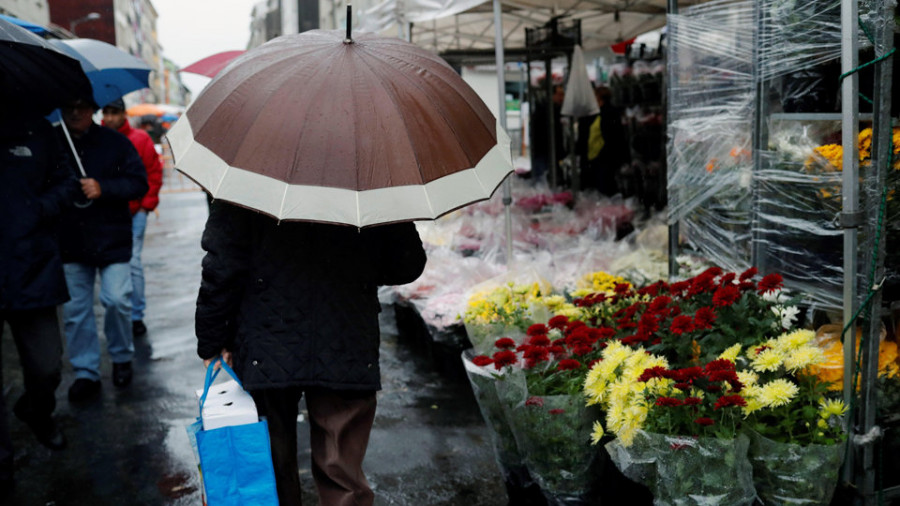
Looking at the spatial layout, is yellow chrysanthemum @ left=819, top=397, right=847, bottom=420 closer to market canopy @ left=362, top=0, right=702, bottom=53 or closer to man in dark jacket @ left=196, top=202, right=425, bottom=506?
man in dark jacket @ left=196, top=202, right=425, bottom=506

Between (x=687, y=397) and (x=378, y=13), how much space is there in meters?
6.56

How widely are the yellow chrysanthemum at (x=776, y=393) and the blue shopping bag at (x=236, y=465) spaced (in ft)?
5.27

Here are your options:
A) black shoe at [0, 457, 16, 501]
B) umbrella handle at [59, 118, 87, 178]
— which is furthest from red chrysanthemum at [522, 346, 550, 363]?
umbrella handle at [59, 118, 87, 178]

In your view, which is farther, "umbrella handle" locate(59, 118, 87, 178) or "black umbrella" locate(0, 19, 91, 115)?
"umbrella handle" locate(59, 118, 87, 178)

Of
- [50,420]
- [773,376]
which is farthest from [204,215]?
[773,376]

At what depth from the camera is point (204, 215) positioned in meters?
17.5

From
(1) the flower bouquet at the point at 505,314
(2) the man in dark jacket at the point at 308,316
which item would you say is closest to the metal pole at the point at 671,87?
(1) the flower bouquet at the point at 505,314

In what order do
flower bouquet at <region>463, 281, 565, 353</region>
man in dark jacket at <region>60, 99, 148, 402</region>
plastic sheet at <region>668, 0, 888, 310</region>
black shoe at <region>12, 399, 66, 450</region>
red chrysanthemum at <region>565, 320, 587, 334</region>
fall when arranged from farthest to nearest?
man in dark jacket at <region>60, 99, 148, 402</region> → black shoe at <region>12, 399, 66, 450</region> → flower bouquet at <region>463, 281, 565, 353</region> → plastic sheet at <region>668, 0, 888, 310</region> → red chrysanthemum at <region>565, 320, 587, 334</region>

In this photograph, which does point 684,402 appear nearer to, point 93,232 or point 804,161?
point 804,161

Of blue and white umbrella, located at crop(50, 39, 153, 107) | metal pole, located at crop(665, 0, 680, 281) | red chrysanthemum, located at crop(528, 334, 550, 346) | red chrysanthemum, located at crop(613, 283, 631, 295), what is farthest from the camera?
blue and white umbrella, located at crop(50, 39, 153, 107)

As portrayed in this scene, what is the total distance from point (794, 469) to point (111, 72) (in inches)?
204

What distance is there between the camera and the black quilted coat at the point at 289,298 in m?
2.57

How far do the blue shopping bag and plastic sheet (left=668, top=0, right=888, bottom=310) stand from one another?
2.24 m

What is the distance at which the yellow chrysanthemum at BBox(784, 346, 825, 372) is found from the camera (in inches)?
107
